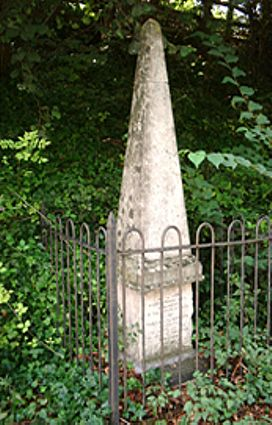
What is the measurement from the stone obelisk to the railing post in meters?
0.36

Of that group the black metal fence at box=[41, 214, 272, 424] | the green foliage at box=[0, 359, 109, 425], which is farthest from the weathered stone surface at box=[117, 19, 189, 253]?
the green foliage at box=[0, 359, 109, 425]

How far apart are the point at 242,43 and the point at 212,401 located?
22.0 feet

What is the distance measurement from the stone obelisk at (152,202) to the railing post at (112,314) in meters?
0.36

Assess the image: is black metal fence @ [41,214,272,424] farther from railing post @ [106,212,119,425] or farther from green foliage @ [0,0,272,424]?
green foliage @ [0,0,272,424]

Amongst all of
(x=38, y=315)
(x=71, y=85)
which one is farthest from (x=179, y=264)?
(x=71, y=85)

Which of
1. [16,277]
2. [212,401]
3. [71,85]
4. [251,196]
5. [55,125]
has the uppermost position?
[71,85]

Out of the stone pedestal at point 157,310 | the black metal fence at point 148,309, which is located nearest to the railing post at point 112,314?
the black metal fence at point 148,309

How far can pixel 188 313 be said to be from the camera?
3.33 m

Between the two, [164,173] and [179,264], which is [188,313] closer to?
[179,264]

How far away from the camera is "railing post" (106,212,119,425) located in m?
2.47

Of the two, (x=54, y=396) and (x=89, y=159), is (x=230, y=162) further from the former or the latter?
(x=89, y=159)

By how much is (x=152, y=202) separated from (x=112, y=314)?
875mm

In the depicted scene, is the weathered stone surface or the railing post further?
the weathered stone surface

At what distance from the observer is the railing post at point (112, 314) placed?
8.12ft
